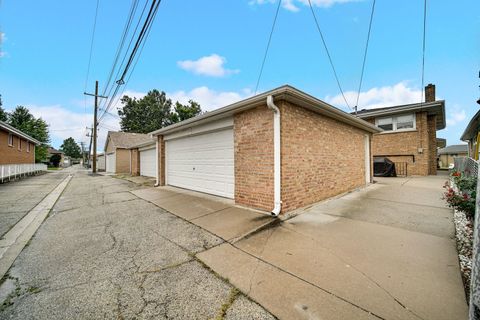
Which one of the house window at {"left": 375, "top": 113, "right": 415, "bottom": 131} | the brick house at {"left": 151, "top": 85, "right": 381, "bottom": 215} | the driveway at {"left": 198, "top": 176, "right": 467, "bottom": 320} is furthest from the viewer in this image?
the house window at {"left": 375, "top": 113, "right": 415, "bottom": 131}

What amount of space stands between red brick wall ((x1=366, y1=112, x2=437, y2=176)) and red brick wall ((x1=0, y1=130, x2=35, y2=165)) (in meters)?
25.3

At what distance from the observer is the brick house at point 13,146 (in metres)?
13.4

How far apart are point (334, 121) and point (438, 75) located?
3.89 metres

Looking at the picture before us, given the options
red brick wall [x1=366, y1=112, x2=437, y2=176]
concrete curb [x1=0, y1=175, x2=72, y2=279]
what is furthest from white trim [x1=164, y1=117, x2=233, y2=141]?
red brick wall [x1=366, y1=112, x2=437, y2=176]

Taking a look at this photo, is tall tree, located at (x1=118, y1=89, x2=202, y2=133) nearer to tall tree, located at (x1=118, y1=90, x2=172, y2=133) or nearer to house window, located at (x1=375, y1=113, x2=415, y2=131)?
tall tree, located at (x1=118, y1=90, x2=172, y2=133)

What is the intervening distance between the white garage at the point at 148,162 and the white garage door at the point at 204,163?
5.09m

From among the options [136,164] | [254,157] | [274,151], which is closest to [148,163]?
[136,164]

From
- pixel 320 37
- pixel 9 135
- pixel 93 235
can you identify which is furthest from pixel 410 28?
pixel 9 135

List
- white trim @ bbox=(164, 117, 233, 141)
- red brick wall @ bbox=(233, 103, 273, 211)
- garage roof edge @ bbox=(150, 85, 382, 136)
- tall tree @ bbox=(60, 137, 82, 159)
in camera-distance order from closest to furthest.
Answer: garage roof edge @ bbox=(150, 85, 382, 136)
red brick wall @ bbox=(233, 103, 273, 211)
white trim @ bbox=(164, 117, 233, 141)
tall tree @ bbox=(60, 137, 82, 159)

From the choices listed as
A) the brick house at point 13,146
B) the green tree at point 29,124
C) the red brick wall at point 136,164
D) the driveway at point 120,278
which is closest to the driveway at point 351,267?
the driveway at point 120,278

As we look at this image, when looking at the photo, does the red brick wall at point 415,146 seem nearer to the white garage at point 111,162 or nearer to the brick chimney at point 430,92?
the brick chimney at point 430,92

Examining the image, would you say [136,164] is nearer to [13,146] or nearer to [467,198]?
[13,146]

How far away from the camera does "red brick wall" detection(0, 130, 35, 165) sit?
13.5m

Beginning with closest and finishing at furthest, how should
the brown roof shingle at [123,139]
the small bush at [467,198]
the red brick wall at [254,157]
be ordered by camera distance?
the small bush at [467,198]
the red brick wall at [254,157]
the brown roof shingle at [123,139]
